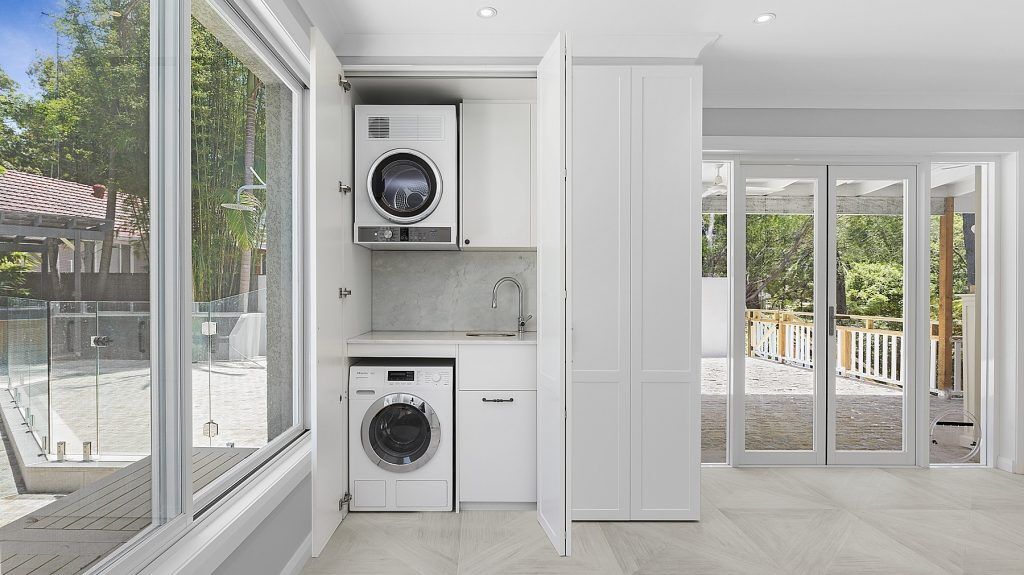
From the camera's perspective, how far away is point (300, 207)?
2781 mm

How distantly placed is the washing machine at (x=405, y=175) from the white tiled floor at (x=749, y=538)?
1.59 metres

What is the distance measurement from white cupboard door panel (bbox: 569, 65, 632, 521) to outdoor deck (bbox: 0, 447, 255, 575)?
1982mm

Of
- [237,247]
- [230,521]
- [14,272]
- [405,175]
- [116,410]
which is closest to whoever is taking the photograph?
[14,272]

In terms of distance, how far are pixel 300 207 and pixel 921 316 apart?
4.13 m

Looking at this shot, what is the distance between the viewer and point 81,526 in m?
1.28

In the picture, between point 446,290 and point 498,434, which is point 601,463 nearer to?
point 498,434

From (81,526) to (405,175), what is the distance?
2.33 metres

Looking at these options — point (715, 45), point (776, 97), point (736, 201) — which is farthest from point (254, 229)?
point (776, 97)

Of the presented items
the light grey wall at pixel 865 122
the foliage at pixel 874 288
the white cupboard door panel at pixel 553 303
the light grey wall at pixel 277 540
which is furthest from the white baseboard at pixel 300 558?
the foliage at pixel 874 288

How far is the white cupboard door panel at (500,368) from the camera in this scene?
3043mm

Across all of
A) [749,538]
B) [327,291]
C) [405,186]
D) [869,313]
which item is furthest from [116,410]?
[869,313]

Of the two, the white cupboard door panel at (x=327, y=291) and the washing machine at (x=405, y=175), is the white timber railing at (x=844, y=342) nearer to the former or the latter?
the washing machine at (x=405, y=175)

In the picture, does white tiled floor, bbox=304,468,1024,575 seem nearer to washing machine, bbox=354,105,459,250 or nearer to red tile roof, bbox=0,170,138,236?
washing machine, bbox=354,105,459,250

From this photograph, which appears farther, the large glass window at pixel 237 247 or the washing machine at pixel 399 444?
the washing machine at pixel 399 444
